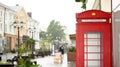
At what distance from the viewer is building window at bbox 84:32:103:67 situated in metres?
7.52

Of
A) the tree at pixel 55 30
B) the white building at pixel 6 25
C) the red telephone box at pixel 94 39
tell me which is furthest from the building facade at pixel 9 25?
the red telephone box at pixel 94 39

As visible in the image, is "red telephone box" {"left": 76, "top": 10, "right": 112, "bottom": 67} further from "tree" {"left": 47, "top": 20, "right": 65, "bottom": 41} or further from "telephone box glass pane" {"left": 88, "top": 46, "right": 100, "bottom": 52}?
"tree" {"left": 47, "top": 20, "right": 65, "bottom": 41}

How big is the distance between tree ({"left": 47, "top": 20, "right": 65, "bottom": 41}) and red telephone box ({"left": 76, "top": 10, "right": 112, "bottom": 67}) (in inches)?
3533

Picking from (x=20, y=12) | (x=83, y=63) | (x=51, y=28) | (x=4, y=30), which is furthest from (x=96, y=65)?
(x=51, y=28)

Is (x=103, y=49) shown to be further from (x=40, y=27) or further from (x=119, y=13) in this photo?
(x=40, y=27)

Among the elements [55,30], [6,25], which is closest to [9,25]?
[6,25]

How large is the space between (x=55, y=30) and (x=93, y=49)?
3676 inches

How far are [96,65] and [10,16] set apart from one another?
2357 inches

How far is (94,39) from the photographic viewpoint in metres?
7.51

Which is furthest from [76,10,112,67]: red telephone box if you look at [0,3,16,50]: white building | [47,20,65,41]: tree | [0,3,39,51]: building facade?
[47,20,65,41]: tree

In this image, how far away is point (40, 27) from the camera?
104812 mm

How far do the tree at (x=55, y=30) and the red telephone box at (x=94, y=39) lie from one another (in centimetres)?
8973

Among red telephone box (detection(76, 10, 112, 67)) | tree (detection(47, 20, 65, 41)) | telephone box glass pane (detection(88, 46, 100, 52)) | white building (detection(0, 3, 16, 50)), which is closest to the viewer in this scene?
red telephone box (detection(76, 10, 112, 67))

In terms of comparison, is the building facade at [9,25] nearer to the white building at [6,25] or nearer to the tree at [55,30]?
the white building at [6,25]
